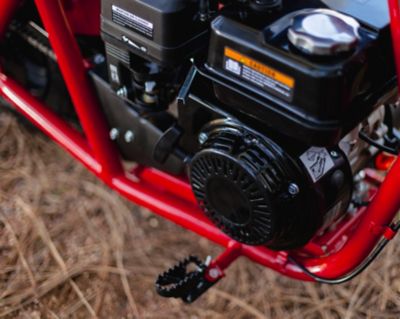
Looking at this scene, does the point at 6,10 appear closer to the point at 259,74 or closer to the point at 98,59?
the point at 98,59

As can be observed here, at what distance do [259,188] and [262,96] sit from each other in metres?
0.17

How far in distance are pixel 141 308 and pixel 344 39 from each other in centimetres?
90

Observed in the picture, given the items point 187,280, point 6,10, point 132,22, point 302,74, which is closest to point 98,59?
point 6,10

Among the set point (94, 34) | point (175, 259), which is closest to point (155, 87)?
point (94, 34)

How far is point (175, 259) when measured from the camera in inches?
63.4

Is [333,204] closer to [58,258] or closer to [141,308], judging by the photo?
[141,308]

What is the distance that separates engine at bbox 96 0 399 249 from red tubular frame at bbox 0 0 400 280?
7 cm

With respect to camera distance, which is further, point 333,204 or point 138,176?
point 138,176

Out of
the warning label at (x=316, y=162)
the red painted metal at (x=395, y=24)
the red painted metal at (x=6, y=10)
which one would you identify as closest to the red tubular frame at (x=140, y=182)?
the red painted metal at (x=6, y=10)

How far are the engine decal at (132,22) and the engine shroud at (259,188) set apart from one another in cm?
20

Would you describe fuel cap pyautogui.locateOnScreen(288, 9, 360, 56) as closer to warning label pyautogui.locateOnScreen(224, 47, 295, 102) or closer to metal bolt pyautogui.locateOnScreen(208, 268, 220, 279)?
warning label pyautogui.locateOnScreen(224, 47, 295, 102)

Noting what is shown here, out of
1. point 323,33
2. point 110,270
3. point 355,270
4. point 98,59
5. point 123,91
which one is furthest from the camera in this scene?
point 110,270

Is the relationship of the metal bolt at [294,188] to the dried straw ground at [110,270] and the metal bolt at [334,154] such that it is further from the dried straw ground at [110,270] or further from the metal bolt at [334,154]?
the dried straw ground at [110,270]

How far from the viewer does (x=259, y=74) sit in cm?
92
